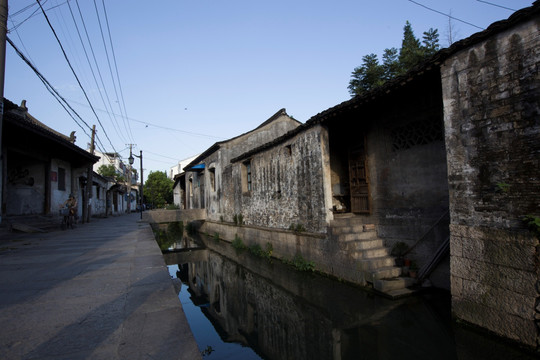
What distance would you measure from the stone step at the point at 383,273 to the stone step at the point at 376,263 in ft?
0.37

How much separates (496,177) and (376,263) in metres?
2.95

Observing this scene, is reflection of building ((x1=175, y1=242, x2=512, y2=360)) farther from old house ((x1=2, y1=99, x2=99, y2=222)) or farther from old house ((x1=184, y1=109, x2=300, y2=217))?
old house ((x1=2, y1=99, x2=99, y2=222))

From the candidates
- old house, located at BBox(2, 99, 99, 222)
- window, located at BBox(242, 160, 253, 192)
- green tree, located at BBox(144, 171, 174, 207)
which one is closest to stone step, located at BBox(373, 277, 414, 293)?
window, located at BBox(242, 160, 253, 192)

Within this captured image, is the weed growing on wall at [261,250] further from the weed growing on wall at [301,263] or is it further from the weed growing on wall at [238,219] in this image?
the weed growing on wall at [238,219]

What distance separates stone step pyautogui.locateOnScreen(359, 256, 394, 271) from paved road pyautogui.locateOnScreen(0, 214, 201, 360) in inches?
148

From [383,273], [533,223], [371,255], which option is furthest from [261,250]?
[533,223]

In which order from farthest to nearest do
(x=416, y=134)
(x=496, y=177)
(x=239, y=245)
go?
1. (x=239, y=245)
2. (x=416, y=134)
3. (x=496, y=177)

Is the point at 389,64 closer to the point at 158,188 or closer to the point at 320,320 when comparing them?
the point at 320,320

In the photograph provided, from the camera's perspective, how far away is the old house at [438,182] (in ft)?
11.3

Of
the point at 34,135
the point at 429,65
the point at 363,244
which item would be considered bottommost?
the point at 363,244

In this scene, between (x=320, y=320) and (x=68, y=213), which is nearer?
(x=320, y=320)

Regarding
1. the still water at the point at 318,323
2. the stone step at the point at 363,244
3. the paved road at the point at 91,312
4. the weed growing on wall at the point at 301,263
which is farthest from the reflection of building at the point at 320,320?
the paved road at the point at 91,312

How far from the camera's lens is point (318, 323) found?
4.55 meters

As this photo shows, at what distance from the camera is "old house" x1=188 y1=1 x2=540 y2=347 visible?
3.46 m
